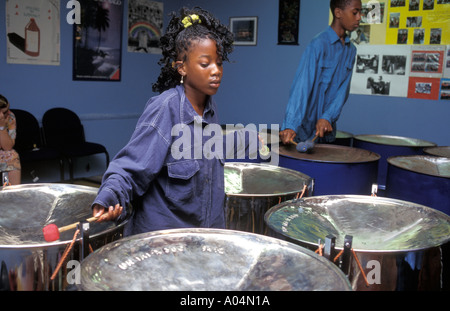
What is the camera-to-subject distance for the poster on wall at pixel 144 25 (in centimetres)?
450

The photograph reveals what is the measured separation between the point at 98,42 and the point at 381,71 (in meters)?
2.43

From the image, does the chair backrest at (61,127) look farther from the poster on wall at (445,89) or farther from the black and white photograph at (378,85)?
the poster on wall at (445,89)

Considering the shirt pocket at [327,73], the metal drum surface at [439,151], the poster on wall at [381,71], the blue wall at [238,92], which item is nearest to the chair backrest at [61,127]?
the blue wall at [238,92]

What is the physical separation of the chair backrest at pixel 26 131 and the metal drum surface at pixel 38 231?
236 cm

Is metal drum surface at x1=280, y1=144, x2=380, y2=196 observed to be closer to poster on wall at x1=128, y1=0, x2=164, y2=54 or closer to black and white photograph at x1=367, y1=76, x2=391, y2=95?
black and white photograph at x1=367, y1=76, x2=391, y2=95

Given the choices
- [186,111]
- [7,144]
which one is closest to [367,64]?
[7,144]

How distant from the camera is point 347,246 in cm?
90

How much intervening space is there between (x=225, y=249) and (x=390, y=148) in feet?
5.38

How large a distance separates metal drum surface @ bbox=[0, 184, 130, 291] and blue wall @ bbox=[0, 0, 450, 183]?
8.62ft

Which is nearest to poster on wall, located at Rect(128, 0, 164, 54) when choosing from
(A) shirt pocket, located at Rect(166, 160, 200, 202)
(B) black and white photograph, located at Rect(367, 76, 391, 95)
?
(B) black and white photograph, located at Rect(367, 76, 391, 95)

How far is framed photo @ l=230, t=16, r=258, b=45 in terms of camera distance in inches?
164
